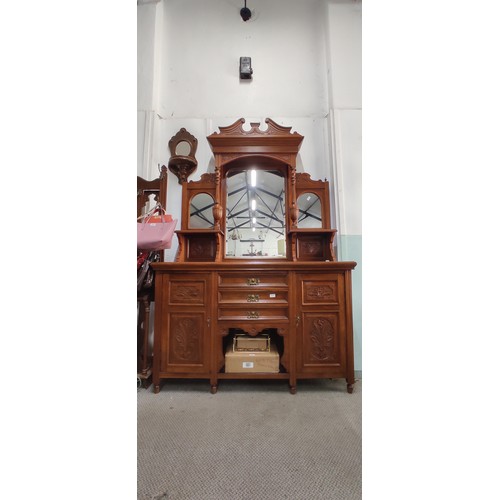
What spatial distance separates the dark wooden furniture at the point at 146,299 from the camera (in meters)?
1.82

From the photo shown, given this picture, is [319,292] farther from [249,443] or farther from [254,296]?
[249,443]

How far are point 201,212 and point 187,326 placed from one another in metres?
0.99

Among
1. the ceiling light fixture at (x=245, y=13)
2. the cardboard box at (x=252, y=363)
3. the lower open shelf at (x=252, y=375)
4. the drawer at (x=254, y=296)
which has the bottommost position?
the lower open shelf at (x=252, y=375)

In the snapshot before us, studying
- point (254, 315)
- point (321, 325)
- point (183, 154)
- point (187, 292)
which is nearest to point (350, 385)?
point (321, 325)

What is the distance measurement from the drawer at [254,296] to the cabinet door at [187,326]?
123 millimetres

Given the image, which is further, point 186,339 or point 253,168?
point 253,168

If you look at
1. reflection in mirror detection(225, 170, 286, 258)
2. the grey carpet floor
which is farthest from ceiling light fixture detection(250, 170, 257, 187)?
the grey carpet floor

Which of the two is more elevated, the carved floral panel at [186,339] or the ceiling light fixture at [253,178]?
the ceiling light fixture at [253,178]

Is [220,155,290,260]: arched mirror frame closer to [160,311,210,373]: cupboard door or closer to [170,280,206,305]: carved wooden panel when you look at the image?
[170,280,206,305]: carved wooden panel

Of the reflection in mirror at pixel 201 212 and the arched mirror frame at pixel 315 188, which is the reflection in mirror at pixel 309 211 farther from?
the reflection in mirror at pixel 201 212

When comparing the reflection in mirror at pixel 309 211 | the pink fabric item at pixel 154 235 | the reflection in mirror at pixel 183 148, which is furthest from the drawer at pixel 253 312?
the reflection in mirror at pixel 183 148

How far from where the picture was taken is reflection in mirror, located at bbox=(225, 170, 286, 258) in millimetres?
2062

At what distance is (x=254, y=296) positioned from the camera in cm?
174
